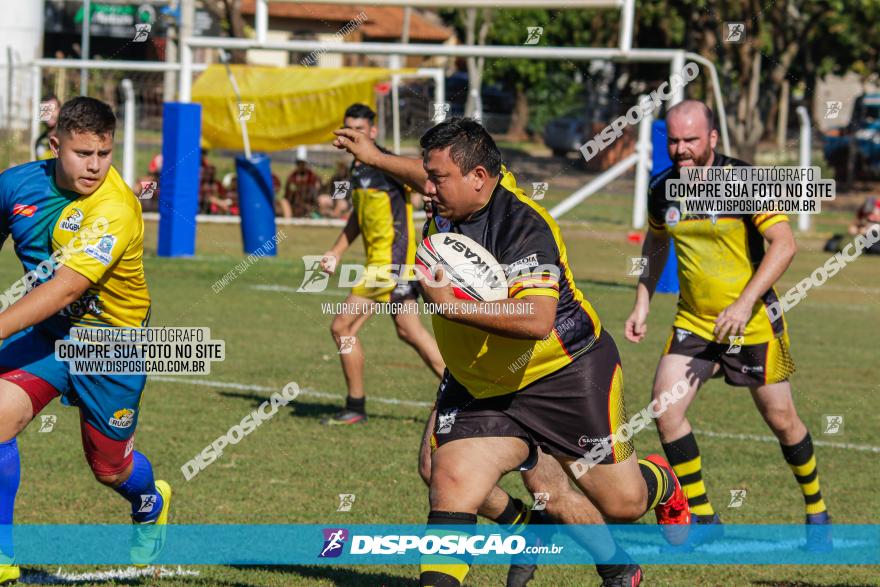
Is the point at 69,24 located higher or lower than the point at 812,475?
higher

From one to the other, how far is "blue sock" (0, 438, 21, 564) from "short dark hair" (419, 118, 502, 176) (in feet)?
7.39

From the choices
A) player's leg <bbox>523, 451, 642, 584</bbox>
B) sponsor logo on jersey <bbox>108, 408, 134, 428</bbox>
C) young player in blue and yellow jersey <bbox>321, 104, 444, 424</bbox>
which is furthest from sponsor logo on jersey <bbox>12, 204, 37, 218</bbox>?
young player in blue and yellow jersey <bbox>321, 104, 444, 424</bbox>

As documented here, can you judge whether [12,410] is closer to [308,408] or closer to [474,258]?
[474,258]

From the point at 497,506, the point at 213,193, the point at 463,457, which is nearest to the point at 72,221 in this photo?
the point at 463,457

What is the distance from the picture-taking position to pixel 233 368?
12.2 m

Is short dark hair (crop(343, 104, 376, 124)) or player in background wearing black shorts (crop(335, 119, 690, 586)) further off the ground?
short dark hair (crop(343, 104, 376, 124))

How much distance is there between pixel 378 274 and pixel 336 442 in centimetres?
154

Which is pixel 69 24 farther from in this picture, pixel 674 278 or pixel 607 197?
pixel 674 278

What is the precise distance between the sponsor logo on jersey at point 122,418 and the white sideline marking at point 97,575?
749 millimetres

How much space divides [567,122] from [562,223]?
4.95 m

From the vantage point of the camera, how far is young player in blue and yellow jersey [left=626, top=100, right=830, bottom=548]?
710 cm

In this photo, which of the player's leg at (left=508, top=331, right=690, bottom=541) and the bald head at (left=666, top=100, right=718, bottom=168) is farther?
the bald head at (left=666, top=100, right=718, bottom=168)

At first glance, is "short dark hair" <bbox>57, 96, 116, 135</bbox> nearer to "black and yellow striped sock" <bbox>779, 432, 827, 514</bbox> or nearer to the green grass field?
the green grass field

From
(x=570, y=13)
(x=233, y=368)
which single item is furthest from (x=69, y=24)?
(x=233, y=368)
